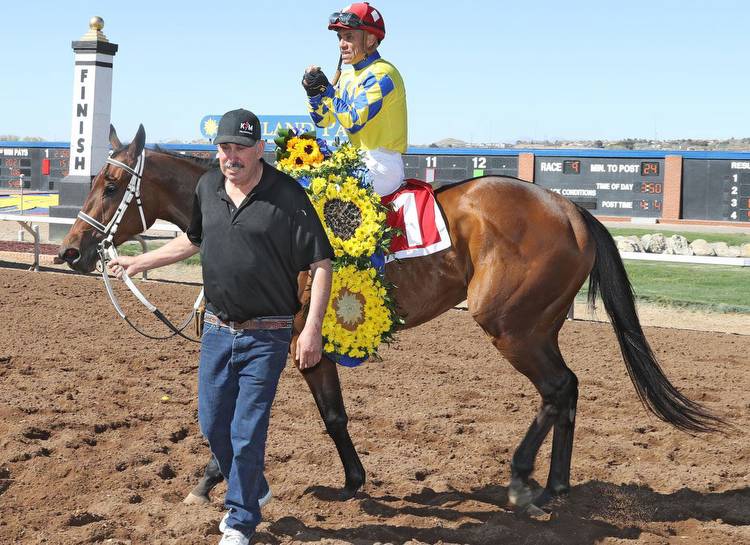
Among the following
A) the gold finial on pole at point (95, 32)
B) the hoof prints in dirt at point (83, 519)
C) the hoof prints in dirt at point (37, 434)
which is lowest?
the hoof prints in dirt at point (83, 519)

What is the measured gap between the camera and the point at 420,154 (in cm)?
2448

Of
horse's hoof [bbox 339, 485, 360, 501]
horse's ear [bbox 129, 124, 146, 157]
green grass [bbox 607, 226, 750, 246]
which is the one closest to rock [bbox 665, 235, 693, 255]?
green grass [bbox 607, 226, 750, 246]

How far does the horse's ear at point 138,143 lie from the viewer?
17.4ft

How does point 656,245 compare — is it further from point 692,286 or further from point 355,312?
point 355,312

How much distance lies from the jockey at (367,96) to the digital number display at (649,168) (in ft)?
64.1

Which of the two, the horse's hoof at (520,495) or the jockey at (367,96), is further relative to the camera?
the jockey at (367,96)

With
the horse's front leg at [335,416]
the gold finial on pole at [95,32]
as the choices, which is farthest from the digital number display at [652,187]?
the horse's front leg at [335,416]

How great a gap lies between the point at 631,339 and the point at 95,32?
15.5 metres

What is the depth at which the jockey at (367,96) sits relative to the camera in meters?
5.24

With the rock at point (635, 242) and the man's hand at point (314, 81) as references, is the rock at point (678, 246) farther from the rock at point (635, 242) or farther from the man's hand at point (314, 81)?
the man's hand at point (314, 81)

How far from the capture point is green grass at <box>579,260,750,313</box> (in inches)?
488

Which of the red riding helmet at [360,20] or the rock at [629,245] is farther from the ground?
the red riding helmet at [360,20]

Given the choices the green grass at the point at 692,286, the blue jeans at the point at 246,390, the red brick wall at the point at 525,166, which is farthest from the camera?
the red brick wall at the point at 525,166

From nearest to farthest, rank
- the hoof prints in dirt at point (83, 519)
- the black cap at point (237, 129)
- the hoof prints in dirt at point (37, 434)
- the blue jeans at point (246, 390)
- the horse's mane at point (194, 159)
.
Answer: the black cap at point (237, 129)
the blue jeans at point (246, 390)
the hoof prints in dirt at point (83, 519)
the horse's mane at point (194, 159)
the hoof prints in dirt at point (37, 434)
